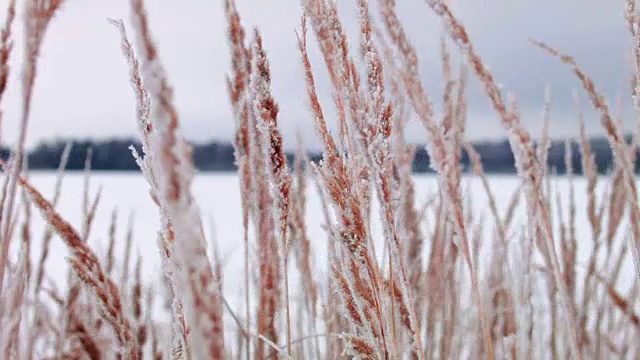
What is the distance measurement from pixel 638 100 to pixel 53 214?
0.71m

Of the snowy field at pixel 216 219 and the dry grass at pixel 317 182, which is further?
the snowy field at pixel 216 219

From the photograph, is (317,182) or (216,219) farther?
(216,219)

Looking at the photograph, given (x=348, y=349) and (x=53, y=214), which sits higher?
(x=53, y=214)

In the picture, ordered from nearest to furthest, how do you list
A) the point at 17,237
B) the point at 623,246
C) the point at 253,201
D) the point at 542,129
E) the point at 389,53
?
the point at 389,53, the point at 253,201, the point at 542,129, the point at 17,237, the point at 623,246

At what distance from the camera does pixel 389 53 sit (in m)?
0.87

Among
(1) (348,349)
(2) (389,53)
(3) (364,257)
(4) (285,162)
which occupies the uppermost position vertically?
(2) (389,53)

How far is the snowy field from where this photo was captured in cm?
179

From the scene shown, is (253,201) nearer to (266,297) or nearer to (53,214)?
(266,297)

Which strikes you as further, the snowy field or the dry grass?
the snowy field

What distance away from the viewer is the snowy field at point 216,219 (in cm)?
179

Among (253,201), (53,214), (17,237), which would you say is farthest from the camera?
(17,237)

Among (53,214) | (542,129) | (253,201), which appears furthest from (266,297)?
(542,129)

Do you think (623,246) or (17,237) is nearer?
(17,237)

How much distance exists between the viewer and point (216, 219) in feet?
13.1
